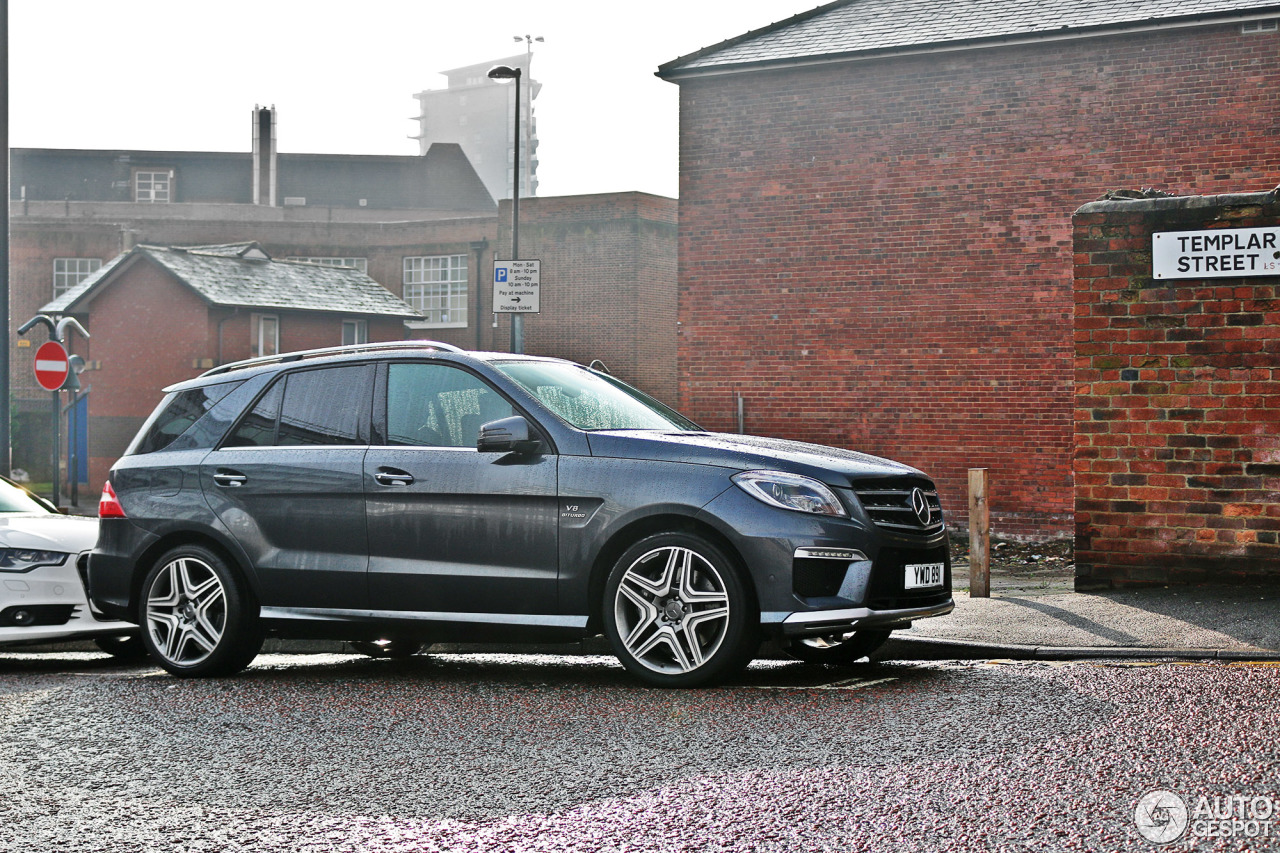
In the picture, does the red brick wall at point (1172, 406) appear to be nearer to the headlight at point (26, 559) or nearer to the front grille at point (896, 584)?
the front grille at point (896, 584)

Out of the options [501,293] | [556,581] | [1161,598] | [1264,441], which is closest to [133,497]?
[556,581]

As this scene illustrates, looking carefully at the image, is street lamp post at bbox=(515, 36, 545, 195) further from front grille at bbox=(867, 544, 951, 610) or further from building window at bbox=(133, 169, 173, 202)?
front grille at bbox=(867, 544, 951, 610)

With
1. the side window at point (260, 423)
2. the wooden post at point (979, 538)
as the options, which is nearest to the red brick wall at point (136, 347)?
the wooden post at point (979, 538)

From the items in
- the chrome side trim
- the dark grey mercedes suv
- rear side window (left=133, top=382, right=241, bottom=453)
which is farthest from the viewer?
rear side window (left=133, top=382, right=241, bottom=453)

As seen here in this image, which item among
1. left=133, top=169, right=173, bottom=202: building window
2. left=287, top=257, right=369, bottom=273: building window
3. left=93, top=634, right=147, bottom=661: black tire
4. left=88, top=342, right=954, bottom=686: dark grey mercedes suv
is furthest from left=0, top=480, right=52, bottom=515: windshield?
left=133, top=169, right=173, bottom=202: building window

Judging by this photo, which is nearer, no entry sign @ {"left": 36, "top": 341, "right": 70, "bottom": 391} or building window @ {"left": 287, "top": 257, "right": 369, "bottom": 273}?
no entry sign @ {"left": 36, "top": 341, "right": 70, "bottom": 391}

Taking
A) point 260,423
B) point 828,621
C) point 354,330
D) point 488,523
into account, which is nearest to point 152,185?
point 354,330

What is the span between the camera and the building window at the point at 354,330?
38.8 m

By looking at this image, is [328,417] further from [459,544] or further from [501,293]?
[501,293]

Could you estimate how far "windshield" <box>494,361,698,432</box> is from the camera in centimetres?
689

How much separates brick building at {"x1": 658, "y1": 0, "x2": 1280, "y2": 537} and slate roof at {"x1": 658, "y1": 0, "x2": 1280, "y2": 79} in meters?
0.04

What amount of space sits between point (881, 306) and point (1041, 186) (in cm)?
248

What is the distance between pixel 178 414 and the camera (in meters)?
7.84

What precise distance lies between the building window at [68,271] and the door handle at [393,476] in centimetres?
4796
